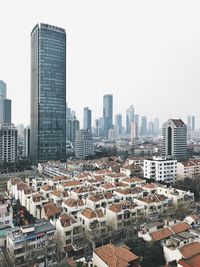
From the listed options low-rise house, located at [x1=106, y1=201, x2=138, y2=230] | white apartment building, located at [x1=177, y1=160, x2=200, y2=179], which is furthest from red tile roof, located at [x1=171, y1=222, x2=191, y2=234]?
white apartment building, located at [x1=177, y1=160, x2=200, y2=179]

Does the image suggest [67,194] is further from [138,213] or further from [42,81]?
[42,81]

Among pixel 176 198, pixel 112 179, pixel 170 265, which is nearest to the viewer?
pixel 170 265

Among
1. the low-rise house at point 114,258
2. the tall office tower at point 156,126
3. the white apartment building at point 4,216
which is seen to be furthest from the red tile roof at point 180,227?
the tall office tower at point 156,126

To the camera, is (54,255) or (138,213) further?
(138,213)

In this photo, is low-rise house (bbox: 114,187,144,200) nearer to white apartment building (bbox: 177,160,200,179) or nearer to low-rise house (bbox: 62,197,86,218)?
low-rise house (bbox: 62,197,86,218)

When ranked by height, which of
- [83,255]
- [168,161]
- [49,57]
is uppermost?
[49,57]

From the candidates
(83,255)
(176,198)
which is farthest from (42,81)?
(83,255)

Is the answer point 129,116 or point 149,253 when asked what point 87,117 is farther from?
point 149,253
